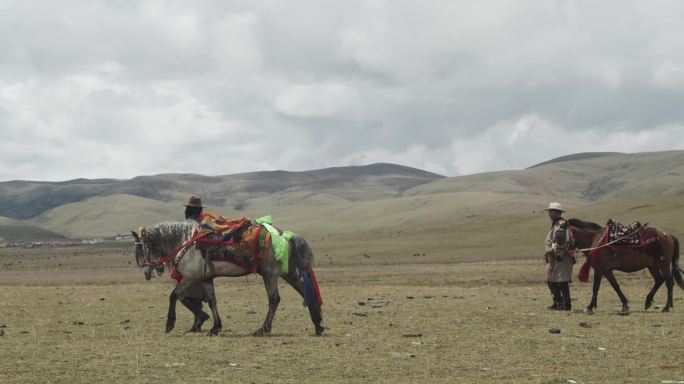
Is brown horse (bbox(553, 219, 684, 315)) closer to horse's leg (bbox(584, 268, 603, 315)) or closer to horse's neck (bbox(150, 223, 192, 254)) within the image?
horse's leg (bbox(584, 268, 603, 315))

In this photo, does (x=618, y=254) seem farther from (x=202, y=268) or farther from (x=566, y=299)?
(x=202, y=268)

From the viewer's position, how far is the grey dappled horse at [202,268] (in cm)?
1570

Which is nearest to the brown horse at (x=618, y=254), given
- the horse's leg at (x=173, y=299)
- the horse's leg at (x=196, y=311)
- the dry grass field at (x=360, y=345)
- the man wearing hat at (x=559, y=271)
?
the man wearing hat at (x=559, y=271)

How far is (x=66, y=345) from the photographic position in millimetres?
13969

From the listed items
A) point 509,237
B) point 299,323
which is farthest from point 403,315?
point 509,237

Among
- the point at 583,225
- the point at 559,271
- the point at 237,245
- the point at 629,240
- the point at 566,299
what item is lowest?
the point at 566,299

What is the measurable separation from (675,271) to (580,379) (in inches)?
457

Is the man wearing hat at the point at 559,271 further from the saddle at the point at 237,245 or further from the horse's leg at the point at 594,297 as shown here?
the saddle at the point at 237,245

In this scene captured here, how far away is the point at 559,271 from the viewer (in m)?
20.1

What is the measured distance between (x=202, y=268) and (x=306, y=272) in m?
2.14

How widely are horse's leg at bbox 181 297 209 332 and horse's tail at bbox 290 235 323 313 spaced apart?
2.22 meters

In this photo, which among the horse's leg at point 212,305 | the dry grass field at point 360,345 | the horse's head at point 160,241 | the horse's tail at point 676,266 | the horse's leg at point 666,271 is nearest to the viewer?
the dry grass field at point 360,345

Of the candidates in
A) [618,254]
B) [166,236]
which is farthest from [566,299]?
[166,236]

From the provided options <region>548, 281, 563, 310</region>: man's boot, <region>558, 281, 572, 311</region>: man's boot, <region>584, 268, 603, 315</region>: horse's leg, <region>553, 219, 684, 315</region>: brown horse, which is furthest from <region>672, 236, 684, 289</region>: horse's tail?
<region>548, 281, 563, 310</region>: man's boot
